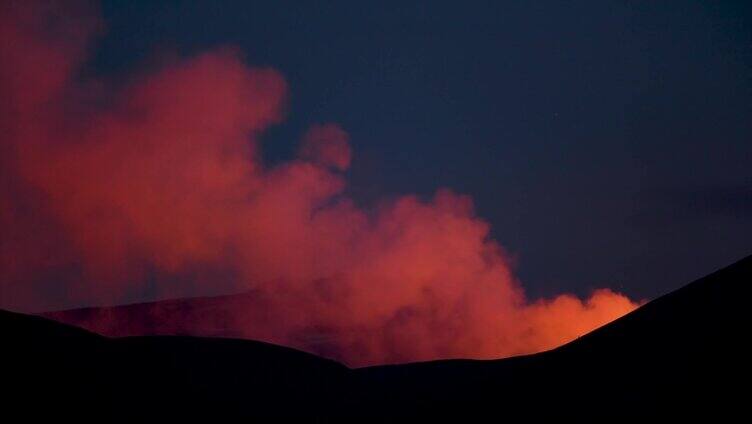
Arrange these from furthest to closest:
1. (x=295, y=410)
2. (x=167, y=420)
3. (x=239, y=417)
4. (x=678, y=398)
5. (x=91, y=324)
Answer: (x=91, y=324) → (x=295, y=410) → (x=239, y=417) → (x=167, y=420) → (x=678, y=398)

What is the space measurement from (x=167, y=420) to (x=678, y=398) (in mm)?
5719

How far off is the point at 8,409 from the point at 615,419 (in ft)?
20.4

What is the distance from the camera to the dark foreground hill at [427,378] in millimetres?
7617

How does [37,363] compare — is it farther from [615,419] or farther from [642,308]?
[642,308]

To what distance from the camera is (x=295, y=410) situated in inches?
407

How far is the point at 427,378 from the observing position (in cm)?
1223

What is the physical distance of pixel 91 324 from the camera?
40031 millimetres

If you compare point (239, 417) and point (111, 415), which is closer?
point (111, 415)

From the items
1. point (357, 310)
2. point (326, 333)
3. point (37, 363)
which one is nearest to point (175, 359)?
point (37, 363)

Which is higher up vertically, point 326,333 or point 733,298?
point 326,333

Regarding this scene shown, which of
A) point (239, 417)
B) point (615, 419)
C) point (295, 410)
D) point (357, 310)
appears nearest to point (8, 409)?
point (239, 417)

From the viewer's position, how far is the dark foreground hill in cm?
762

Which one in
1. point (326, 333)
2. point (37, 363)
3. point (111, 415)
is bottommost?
point (111, 415)

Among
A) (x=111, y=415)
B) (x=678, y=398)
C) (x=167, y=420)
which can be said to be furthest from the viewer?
(x=167, y=420)
